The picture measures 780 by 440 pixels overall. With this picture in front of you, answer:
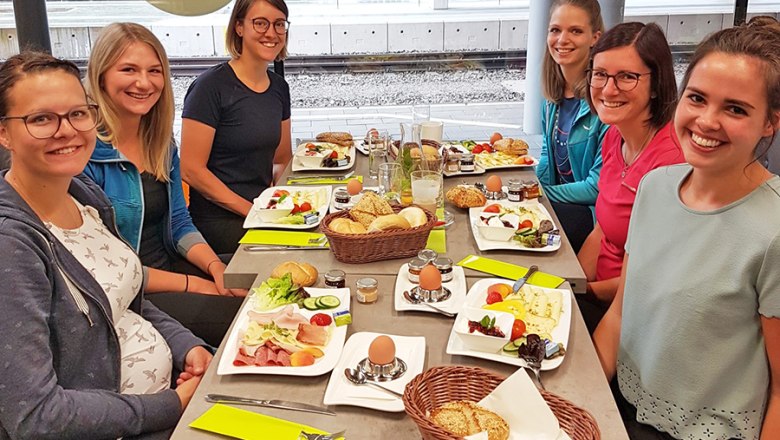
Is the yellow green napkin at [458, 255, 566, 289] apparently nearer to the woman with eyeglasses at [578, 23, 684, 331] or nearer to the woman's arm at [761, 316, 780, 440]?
the woman with eyeglasses at [578, 23, 684, 331]

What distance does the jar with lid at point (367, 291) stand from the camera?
1.77 m

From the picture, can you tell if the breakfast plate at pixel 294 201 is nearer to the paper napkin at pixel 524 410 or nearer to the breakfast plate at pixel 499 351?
the breakfast plate at pixel 499 351

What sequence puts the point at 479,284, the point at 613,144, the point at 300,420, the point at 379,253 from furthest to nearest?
1. the point at 613,144
2. the point at 379,253
3. the point at 479,284
4. the point at 300,420

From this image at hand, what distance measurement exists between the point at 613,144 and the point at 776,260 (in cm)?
116

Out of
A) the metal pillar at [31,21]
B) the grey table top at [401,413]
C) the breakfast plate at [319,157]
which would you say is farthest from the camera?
the metal pillar at [31,21]

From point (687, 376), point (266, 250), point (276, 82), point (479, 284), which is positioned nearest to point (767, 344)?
point (687, 376)

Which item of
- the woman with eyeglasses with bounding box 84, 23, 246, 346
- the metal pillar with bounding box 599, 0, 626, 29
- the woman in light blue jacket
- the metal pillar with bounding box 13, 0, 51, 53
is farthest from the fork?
the metal pillar with bounding box 599, 0, 626, 29

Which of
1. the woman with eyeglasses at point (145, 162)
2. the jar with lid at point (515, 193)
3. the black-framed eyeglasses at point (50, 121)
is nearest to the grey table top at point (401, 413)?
the black-framed eyeglasses at point (50, 121)

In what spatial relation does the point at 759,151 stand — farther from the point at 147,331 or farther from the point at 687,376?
the point at 147,331

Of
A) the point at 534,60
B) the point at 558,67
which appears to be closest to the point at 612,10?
the point at 534,60

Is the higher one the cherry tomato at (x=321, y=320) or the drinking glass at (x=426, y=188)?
the drinking glass at (x=426, y=188)

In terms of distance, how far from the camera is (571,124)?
3074mm

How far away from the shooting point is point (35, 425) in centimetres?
139

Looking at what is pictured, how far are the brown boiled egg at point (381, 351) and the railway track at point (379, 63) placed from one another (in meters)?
3.74
